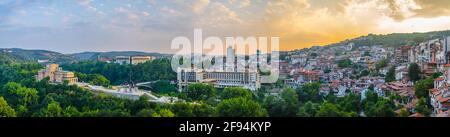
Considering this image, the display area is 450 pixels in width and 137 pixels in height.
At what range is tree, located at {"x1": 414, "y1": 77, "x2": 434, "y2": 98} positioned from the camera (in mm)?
4004

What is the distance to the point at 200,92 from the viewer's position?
604 centimetres

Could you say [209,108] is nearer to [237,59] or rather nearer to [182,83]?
[237,59]

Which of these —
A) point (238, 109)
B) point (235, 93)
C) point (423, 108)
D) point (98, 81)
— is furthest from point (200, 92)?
point (98, 81)

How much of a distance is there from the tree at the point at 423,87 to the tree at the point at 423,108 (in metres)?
0.36

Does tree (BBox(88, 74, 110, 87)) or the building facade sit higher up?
the building facade

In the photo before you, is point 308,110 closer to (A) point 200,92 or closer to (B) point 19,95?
(A) point 200,92

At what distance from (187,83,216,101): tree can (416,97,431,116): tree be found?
2.84m

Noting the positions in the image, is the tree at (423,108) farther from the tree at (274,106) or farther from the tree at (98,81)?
the tree at (98,81)

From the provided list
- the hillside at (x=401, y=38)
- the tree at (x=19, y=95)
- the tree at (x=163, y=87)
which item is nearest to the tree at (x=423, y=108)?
the hillside at (x=401, y=38)

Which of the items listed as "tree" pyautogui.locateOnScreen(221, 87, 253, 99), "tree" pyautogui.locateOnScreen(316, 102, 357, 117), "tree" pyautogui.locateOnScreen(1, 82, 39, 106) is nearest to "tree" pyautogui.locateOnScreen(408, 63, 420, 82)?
"tree" pyautogui.locateOnScreen(316, 102, 357, 117)

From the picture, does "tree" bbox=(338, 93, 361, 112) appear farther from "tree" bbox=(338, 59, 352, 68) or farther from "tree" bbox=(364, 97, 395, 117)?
"tree" bbox=(338, 59, 352, 68)
